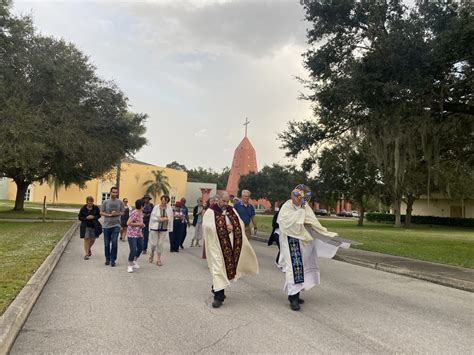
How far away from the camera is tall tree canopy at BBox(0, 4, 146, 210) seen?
2075 cm

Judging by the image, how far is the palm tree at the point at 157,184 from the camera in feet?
249

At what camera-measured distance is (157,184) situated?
251ft

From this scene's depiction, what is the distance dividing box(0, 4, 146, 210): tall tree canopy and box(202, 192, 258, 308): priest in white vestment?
16.0 meters

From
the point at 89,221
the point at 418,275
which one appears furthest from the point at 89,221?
the point at 418,275

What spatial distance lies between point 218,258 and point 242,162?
83.2m

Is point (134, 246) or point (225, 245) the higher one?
point (225, 245)

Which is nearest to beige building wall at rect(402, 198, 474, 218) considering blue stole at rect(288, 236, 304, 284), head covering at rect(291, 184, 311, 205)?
head covering at rect(291, 184, 311, 205)

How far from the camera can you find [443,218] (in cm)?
5253

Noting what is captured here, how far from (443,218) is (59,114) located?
44.8 meters

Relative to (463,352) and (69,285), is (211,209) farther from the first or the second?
(463,352)

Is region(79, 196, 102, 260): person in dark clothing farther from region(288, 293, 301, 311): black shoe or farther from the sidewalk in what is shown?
the sidewalk

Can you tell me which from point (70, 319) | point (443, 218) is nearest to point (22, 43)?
point (70, 319)

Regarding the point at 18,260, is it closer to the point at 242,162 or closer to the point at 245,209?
the point at 245,209

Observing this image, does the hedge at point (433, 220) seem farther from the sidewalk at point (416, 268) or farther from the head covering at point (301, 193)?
the head covering at point (301, 193)
